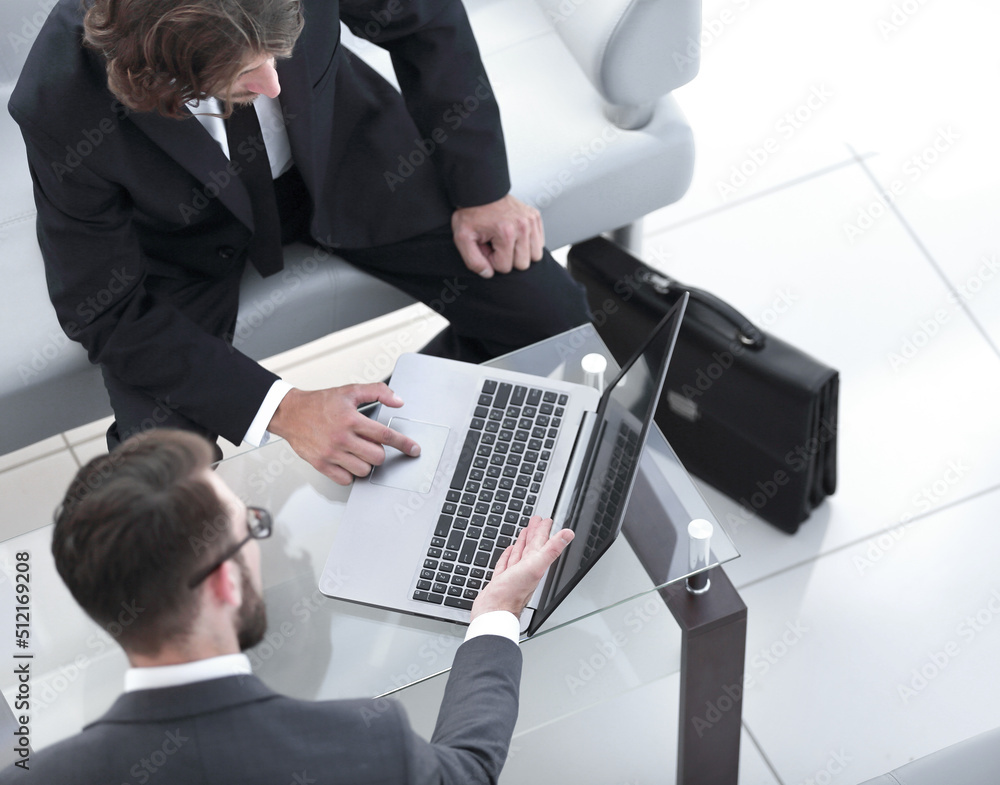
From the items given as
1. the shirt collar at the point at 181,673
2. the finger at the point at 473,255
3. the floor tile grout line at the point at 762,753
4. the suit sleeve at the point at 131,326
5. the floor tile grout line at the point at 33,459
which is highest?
the shirt collar at the point at 181,673

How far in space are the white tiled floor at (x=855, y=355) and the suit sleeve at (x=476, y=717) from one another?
532 millimetres

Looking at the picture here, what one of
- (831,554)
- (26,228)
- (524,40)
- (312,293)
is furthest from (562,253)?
(26,228)

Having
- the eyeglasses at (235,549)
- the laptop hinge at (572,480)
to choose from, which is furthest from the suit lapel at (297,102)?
the eyeglasses at (235,549)

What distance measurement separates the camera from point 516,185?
209 cm

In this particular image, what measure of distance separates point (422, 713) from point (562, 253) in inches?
46.7

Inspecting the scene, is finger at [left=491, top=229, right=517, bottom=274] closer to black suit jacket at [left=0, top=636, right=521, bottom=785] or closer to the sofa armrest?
the sofa armrest

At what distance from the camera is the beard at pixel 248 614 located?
120 cm

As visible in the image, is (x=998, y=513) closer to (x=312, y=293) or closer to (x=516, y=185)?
(x=516, y=185)

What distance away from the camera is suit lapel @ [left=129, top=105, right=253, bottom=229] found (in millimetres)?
1668

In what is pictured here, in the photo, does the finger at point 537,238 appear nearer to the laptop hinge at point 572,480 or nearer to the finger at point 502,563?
the laptop hinge at point 572,480

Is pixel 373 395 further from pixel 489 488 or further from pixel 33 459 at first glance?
pixel 33 459

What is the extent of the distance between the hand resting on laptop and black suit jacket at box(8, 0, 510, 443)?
1.96ft

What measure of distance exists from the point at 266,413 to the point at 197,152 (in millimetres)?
402

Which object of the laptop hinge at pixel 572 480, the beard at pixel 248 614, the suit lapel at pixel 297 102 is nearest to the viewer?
the beard at pixel 248 614
